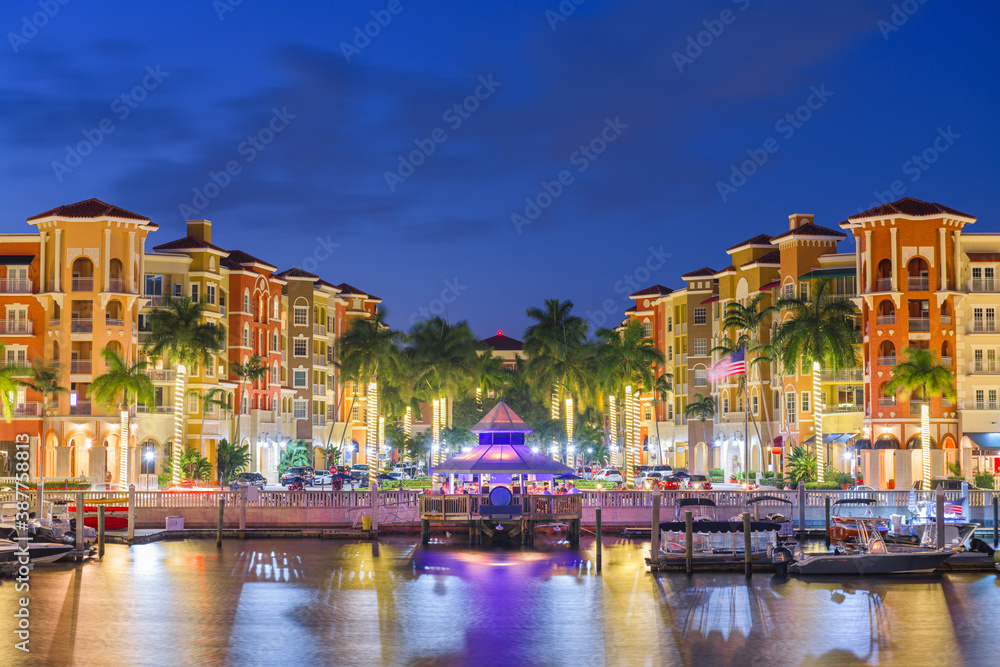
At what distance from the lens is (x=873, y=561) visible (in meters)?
40.8

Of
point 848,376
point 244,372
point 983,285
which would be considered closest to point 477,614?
point 983,285

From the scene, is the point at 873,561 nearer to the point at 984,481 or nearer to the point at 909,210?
the point at 984,481

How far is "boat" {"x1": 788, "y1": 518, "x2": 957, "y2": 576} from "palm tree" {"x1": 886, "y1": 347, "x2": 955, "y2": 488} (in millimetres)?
36200

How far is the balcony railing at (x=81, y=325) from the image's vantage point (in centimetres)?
8481

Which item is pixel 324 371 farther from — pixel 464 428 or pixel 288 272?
pixel 464 428

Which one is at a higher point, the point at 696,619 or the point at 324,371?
the point at 324,371

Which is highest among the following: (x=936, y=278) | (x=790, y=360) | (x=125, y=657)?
(x=936, y=278)

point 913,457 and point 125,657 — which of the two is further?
→ point 913,457

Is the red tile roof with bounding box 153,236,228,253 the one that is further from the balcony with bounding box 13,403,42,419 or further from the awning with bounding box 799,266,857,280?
the awning with bounding box 799,266,857,280

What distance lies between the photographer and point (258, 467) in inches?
4043

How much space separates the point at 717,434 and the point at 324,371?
133ft

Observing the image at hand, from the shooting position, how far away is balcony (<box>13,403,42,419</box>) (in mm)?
83312

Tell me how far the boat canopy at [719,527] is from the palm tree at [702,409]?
70.2m

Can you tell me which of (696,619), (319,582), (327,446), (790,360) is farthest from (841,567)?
(327,446)
